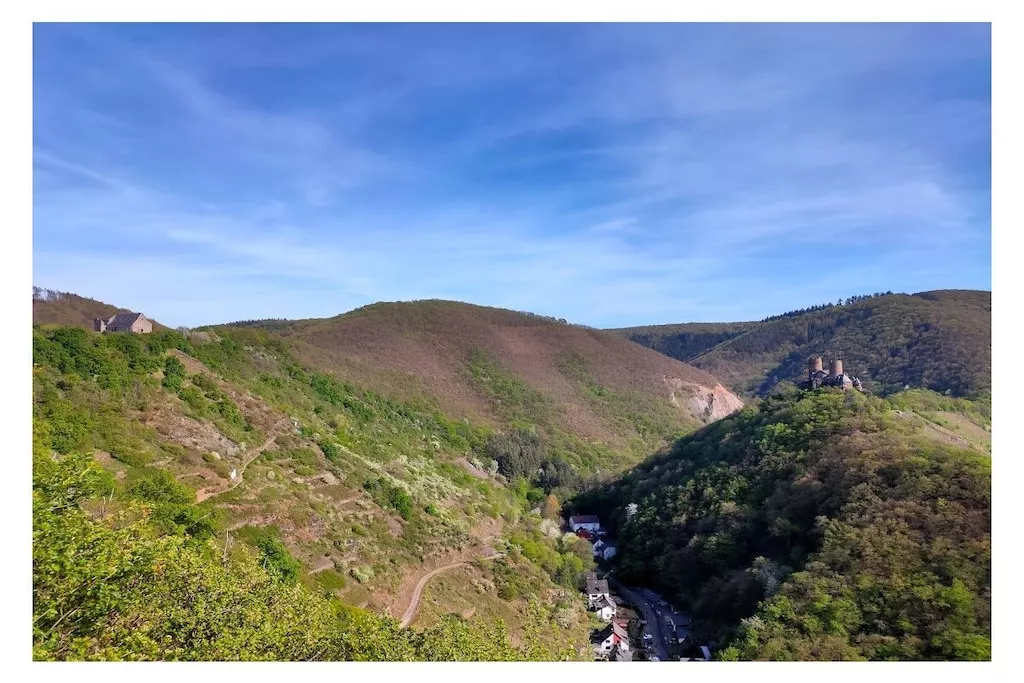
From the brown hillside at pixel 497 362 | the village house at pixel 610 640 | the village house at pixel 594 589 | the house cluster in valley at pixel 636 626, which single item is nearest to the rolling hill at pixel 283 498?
the village house at pixel 610 640

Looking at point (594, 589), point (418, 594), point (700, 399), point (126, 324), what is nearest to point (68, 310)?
point (126, 324)

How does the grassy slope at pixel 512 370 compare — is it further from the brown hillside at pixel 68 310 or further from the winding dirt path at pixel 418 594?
the winding dirt path at pixel 418 594

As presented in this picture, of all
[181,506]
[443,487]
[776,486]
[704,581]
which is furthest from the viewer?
[443,487]

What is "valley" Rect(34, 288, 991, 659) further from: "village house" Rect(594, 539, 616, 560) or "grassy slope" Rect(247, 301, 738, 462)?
"grassy slope" Rect(247, 301, 738, 462)

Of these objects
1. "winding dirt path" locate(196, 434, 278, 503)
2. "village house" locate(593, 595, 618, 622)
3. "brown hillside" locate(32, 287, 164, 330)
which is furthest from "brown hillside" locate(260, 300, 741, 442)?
"village house" locate(593, 595, 618, 622)

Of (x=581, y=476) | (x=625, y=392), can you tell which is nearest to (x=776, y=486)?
(x=581, y=476)

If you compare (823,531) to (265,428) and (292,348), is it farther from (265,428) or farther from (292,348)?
(292,348)
